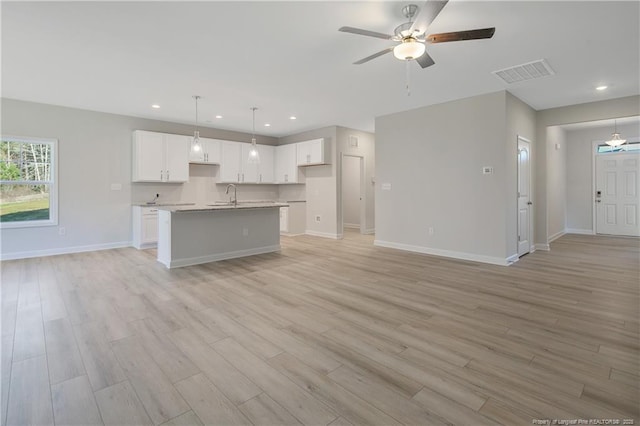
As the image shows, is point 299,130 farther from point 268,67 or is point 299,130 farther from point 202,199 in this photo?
point 268,67

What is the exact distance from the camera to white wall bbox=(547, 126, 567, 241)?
257 inches

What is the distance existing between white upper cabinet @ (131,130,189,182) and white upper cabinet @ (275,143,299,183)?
2507 millimetres

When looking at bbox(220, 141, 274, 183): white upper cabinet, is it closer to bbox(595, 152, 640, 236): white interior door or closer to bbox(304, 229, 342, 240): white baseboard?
bbox(304, 229, 342, 240): white baseboard

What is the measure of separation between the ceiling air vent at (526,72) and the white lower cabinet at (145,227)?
6.25 meters

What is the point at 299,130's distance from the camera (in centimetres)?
795

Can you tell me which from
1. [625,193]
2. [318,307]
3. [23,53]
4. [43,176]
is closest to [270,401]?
[318,307]

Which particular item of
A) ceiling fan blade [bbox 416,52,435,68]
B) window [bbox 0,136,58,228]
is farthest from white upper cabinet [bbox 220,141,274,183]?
ceiling fan blade [bbox 416,52,435,68]

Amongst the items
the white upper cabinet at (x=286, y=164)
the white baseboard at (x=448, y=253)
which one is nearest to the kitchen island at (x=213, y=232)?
the white baseboard at (x=448, y=253)

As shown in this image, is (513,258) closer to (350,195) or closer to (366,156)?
(366,156)

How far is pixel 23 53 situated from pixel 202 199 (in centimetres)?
438

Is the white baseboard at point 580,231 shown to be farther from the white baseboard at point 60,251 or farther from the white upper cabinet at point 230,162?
the white baseboard at point 60,251

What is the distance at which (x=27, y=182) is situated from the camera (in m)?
5.32

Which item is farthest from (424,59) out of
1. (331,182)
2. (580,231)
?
(580,231)

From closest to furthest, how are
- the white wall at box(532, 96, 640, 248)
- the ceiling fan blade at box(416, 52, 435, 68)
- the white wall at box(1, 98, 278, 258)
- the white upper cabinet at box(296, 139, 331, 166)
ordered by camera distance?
the ceiling fan blade at box(416, 52, 435, 68) → the white wall at box(1, 98, 278, 258) → the white wall at box(532, 96, 640, 248) → the white upper cabinet at box(296, 139, 331, 166)
